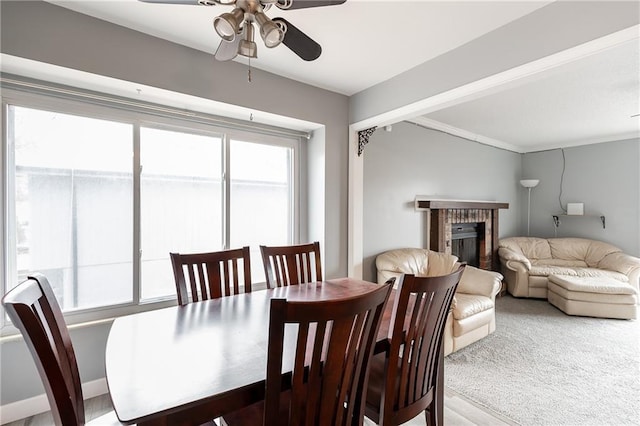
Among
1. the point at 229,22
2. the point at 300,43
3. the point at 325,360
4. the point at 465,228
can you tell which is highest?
the point at 300,43

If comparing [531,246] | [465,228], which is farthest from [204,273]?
[531,246]

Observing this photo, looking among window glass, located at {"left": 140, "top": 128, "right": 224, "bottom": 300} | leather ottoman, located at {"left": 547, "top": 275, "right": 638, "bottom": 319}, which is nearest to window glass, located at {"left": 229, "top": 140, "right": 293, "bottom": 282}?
window glass, located at {"left": 140, "top": 128, "right": 224, "bottom": 300}

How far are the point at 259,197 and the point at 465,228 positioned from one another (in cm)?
326

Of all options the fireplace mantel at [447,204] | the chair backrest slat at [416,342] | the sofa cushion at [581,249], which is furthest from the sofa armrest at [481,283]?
the sofa cushion at [581,249]

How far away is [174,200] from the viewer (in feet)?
8.22

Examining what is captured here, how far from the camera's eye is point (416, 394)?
133 cm

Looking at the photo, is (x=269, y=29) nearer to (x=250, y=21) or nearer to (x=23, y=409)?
(x=250, y=21)

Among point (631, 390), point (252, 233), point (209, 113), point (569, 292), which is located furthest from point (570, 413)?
point (209, 113)

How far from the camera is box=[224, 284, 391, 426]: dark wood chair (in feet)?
2.72

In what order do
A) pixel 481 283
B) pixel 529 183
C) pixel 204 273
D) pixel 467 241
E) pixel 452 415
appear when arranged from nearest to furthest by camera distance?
1. pixel 204 273
2. pixel 452 415
3. pixel 481 283
4. pixel 467 241
5. pixel 529 183

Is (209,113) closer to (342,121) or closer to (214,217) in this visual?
(214,217)

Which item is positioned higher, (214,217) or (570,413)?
(214,217)

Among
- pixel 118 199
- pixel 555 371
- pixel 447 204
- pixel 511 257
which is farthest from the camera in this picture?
pixel 511 257

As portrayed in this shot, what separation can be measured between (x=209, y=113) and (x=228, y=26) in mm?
1564
